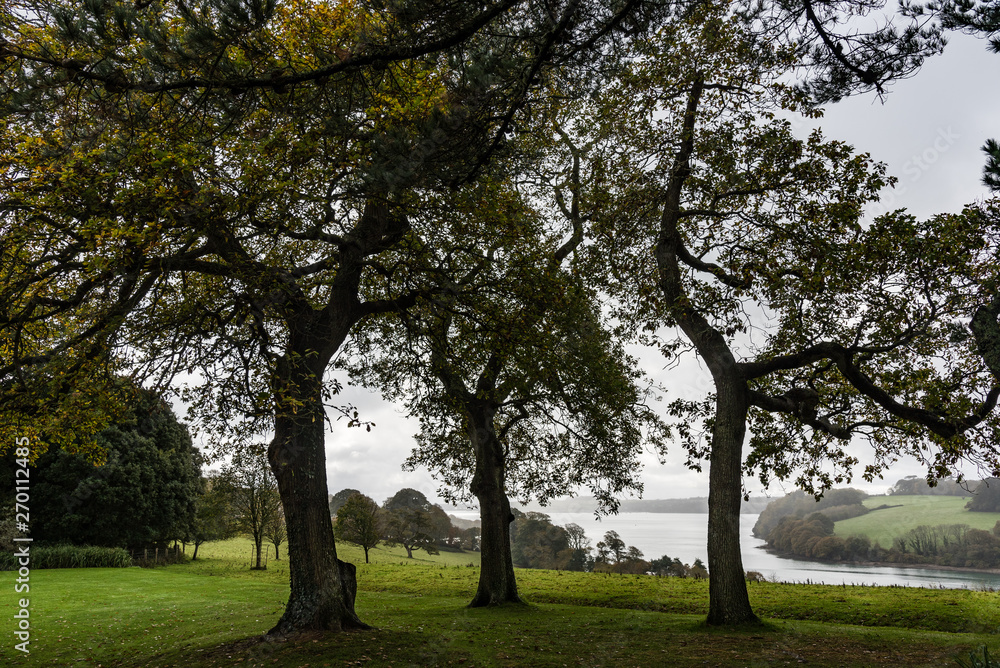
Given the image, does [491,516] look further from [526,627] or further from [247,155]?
[247,155]

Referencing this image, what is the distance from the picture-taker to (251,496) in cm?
3359

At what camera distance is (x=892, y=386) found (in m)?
12.6

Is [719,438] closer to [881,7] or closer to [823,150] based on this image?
[823,150]

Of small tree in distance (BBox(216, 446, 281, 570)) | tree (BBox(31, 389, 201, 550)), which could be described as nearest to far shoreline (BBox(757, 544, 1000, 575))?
small tree in distance (BBox(216, 446, 281, 570))

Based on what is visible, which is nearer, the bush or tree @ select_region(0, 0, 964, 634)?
tree @ select_region(0, 0, 964, 634)

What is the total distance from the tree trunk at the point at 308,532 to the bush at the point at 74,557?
25.3 metres

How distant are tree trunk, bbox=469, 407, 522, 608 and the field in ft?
3.24

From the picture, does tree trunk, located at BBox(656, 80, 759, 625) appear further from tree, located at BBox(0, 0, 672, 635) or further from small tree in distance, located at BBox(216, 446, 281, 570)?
small tree in distance, located at BBox(216, 446, 281, 570)

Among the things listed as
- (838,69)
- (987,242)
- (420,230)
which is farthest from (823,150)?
(420,230)

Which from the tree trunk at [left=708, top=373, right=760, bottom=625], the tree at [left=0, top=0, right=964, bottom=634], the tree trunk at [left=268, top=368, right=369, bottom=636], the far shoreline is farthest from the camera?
the far shoreline

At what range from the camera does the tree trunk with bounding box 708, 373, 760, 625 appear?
37.6 ft

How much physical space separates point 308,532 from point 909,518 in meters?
53.7

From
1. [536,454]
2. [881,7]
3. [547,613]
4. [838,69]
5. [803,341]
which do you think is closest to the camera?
[881,7]

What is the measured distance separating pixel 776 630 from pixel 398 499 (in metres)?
52.8
